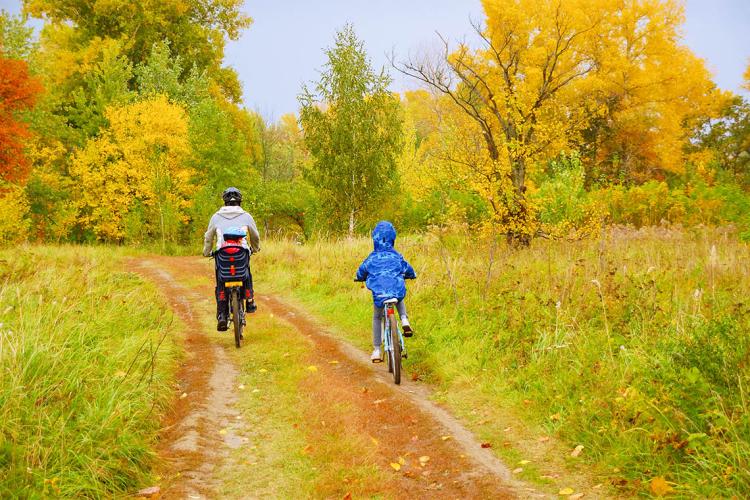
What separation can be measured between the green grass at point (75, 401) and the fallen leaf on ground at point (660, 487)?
3971mm

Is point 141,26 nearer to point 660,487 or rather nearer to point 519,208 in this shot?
point 519,208

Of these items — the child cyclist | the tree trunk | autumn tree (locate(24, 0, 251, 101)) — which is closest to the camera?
the child cyclist

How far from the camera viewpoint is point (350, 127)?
26328mm

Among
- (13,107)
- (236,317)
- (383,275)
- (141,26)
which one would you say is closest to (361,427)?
(383,275)

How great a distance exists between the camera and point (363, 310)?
11070 mm

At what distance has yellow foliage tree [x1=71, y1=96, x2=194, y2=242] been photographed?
2925 cm

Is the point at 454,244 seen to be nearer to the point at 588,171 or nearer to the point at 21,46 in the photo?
the point at 588,171

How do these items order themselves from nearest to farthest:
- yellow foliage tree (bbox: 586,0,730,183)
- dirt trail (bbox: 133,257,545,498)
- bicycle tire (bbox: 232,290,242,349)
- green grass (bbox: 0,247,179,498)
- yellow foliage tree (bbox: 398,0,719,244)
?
green grass (bbox: 0,247,179,498)
dirt trail (bbox: 133,257,545,498)
bicycle tire (bbox: 232,290,242,349)
yellow foliage tree (bbox: 398,0,719,244)
yellow foliage tree (bbox: 586,0,730,183)

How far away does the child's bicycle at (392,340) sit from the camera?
7.27 metres

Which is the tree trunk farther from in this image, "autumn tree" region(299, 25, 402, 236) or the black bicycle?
"autumn tree" region(299, 25, 402, 236)

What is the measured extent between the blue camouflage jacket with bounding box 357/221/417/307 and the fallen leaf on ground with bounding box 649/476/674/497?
4029 millimetres

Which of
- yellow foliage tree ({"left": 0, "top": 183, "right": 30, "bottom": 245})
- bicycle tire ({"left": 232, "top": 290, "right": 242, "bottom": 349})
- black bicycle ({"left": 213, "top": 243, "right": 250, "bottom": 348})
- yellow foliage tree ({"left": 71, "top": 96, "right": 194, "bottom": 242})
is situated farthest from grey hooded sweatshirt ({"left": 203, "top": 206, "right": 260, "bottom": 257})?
yellow foliage tree ({"left": 71, "top": 96, "right": 194, "bottom": 242})

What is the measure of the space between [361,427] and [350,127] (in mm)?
22040

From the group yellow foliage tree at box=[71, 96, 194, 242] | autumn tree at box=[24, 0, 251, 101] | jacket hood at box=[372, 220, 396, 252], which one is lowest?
jacket hood at box=[372, 220, 396, 252]
